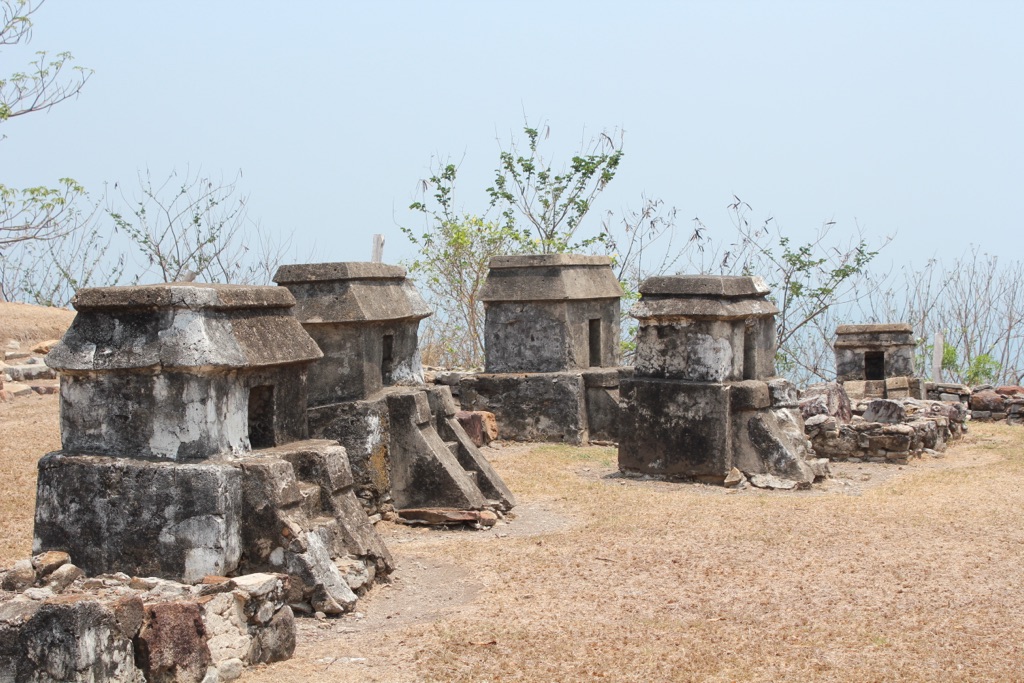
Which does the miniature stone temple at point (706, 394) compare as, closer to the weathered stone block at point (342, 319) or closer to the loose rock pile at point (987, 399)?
the weathered stone block at point (342, 319)

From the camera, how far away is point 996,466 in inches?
428

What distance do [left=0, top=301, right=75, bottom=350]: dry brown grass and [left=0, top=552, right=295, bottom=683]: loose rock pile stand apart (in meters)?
11.0

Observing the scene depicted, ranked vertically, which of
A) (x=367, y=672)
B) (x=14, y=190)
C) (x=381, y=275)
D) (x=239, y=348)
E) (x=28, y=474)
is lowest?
(x=367, y=672)

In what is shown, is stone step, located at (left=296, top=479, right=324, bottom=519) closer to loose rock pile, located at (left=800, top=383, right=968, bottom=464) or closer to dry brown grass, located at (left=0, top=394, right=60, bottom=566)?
dry brown grass, located at (left=0, top=394, right=60, bottom=566)

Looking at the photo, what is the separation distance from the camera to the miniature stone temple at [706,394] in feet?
32.6

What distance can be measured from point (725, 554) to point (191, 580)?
11.0ft

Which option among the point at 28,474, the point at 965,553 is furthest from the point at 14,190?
the point at 965,553

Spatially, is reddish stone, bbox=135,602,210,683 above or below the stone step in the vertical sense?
below

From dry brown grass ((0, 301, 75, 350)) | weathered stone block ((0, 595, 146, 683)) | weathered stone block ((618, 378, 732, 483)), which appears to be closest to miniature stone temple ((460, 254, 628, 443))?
weathered stone block ((618, 378, 732, 483))

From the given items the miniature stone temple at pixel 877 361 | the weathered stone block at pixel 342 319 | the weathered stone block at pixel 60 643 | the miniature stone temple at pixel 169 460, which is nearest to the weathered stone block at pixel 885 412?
the miniature stone temple at pixel 877 361

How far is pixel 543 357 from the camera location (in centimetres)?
1288

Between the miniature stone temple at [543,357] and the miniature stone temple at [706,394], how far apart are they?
7.39ft

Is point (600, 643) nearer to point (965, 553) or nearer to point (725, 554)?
point (725, 554)

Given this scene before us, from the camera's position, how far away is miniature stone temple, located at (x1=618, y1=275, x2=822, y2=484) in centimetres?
994
